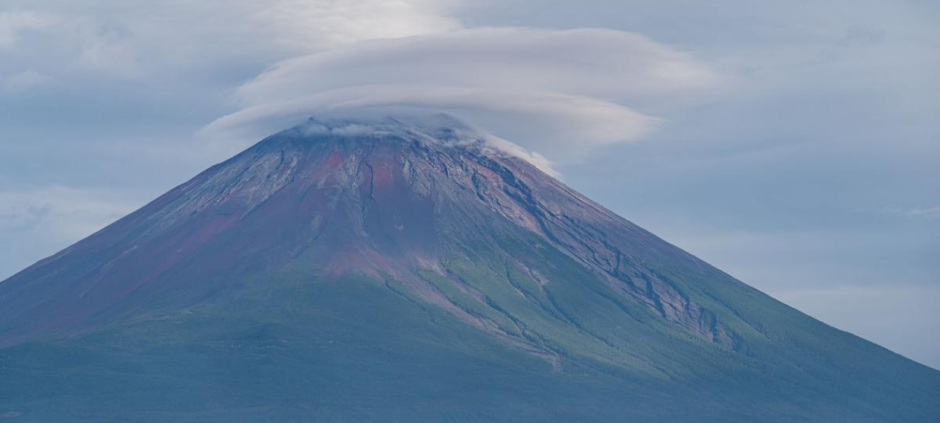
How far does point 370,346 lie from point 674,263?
57.1m

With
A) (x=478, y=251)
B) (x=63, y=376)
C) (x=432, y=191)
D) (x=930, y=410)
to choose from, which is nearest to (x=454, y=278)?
(x=478, y=251)

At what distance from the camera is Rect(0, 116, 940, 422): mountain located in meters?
138

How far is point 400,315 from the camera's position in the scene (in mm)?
155625

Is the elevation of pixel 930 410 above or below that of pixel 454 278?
below

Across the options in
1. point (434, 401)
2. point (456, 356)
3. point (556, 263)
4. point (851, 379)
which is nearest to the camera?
point (434, 401)

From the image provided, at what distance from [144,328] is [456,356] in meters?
34.7

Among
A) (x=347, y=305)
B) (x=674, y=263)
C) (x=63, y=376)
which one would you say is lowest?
(x=63, y=376)

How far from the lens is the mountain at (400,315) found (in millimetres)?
138500

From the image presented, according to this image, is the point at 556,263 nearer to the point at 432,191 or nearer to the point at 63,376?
the point at 432,191

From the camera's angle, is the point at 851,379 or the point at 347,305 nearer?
the point at 347,305

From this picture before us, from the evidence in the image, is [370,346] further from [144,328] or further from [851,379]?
[851,379]

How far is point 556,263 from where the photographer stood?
179m

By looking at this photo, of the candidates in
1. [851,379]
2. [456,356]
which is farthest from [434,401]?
[851,379]

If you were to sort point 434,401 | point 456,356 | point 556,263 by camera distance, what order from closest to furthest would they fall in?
point 434,401
point 456,356
point 556,263
